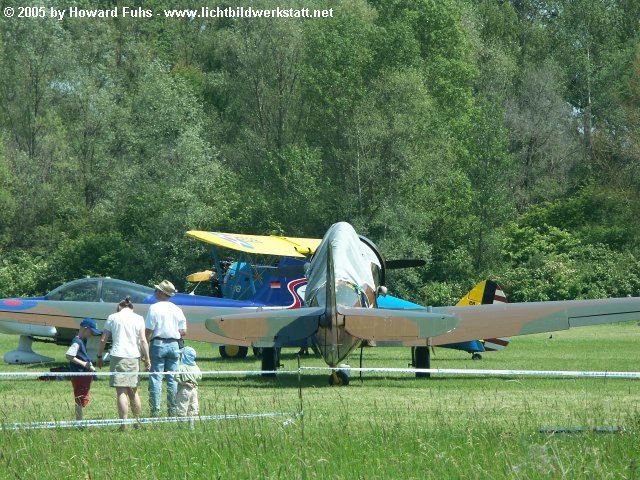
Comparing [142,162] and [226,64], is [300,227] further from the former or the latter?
[226,64]

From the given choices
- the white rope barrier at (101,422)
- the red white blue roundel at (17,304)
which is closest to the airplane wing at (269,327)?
the white rope barrier at (101,422)

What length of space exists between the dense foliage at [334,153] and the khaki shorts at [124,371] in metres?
27.1

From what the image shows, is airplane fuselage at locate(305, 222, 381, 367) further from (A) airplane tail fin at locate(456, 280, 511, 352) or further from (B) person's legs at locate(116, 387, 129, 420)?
(B) person's legs at locate(116, 387, 129, 420)

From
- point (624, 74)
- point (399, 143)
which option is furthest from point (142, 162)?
point (624, 74)

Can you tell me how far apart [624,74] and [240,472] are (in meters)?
49.4

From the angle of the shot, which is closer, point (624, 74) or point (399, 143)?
point (399, 143)

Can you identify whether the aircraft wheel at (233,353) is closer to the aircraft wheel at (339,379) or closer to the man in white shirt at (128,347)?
the aircraft wheel at (339,379)

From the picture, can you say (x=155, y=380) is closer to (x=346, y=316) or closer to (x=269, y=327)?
(x=269, y=327)

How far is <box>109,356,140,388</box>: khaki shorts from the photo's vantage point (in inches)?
382

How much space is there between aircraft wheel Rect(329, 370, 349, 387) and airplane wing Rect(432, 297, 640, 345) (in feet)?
5.01

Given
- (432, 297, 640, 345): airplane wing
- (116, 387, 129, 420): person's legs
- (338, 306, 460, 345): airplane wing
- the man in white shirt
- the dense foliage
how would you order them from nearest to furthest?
1. (116, 387, 129, 420): person's legs
2. the man in white shirt
3. (338, 306, 460, 345): airplane wing
4. (432, 297, 640, 345): airplane wing
5. the dense foliage

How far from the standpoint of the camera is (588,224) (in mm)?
42562

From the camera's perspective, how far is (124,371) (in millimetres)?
10102

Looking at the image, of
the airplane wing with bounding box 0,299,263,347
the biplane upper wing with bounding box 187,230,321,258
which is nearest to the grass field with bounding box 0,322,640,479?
the airplane wing with bounding box 0,299,263,347
